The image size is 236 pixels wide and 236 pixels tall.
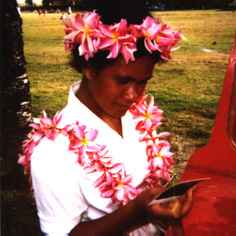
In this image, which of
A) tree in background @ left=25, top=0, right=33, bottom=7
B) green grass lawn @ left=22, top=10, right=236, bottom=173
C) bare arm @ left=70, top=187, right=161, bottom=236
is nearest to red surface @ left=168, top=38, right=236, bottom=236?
bare arm @ left=70, top=187, right=161, bottom=236

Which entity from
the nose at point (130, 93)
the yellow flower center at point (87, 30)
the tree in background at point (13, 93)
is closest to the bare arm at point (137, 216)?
the nose at point (130, 93)

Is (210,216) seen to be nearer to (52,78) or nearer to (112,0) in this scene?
(112,0)

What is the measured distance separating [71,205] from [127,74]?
1.38 ft

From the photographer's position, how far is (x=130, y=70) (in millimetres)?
1630

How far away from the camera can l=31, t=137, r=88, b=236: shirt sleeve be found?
1.56 m

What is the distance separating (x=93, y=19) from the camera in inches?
66.7

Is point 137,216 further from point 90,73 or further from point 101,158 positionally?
point 90,73

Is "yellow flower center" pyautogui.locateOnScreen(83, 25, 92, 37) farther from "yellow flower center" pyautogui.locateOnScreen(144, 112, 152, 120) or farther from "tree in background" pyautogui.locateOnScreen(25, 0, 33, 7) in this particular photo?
"tree in background" pyautogui.locateOnScreen(25, 0, 33, 7)

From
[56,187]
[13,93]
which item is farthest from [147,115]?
[13,93]

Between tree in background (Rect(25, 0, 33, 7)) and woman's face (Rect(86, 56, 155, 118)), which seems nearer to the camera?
woman's face (Rect(86, 56, 155, 118))

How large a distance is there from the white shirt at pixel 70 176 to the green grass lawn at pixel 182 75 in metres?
2.64

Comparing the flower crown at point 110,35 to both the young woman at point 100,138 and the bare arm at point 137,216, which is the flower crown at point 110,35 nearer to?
the young woman at point 100,138

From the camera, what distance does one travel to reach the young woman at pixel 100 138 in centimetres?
158

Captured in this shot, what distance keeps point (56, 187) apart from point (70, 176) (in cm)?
5
